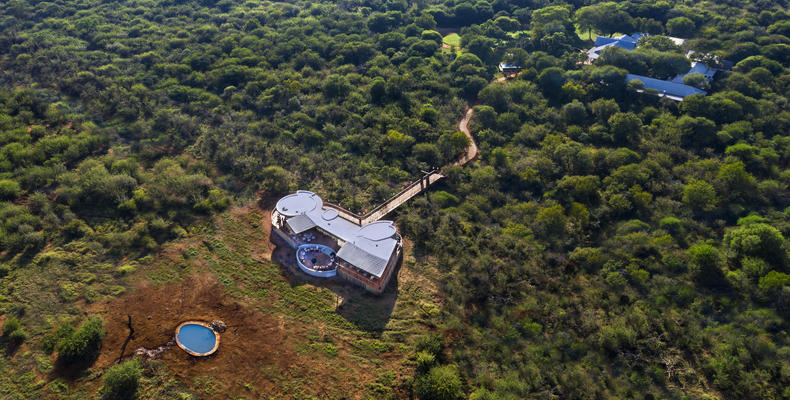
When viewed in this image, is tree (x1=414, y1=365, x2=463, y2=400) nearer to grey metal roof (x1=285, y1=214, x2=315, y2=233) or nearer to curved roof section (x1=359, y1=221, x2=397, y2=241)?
curved roof section (x1=359, y1=221, x2=397, y2=241)

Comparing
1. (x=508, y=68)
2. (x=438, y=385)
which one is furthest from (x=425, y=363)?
(x=508, y=68)

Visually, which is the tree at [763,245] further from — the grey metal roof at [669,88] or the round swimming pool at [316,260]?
the round swimming pool at [316,260]

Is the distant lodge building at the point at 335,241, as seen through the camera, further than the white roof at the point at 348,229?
No

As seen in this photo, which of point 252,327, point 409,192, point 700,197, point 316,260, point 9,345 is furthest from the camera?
point 409,192

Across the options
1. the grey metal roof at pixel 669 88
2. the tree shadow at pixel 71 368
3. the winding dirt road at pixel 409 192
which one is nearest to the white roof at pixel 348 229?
the winding dirt road at pixel 409 192

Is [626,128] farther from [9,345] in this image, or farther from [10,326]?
[9,345]

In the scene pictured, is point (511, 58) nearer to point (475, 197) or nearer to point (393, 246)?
point (475, 197)

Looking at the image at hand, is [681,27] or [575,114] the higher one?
[681,27]
